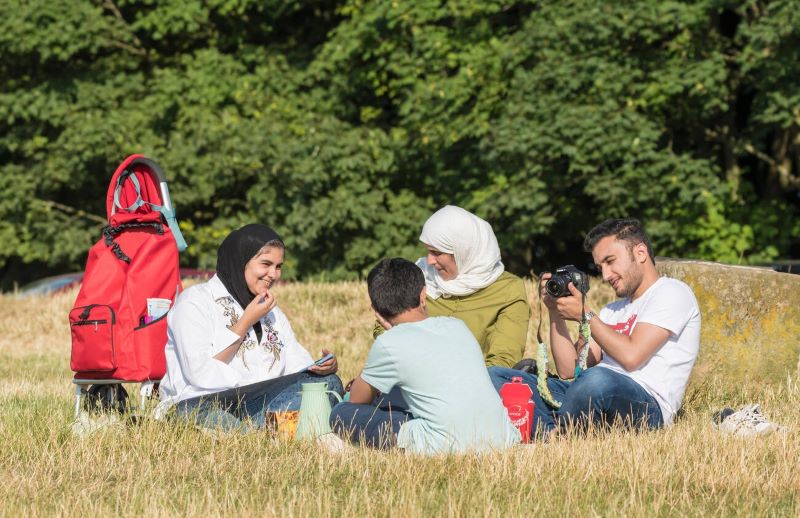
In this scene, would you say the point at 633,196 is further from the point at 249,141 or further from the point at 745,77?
the point at 249,141

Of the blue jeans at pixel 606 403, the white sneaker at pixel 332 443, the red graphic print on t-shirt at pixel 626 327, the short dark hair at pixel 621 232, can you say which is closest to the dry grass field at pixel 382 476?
the white sneaker at pixel 332 443

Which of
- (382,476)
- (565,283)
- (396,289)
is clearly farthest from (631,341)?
(382,476)

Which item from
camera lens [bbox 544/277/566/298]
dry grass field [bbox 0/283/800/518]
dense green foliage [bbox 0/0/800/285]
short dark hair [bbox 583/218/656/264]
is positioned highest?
dense green foliage [bbox 0/0/800/285]

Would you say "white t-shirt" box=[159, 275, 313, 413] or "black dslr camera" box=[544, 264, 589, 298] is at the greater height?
"black dslr camera" box=[544, 264, 589, 298]

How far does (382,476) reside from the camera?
5.31m

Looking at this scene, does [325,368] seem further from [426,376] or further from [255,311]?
[426,376]

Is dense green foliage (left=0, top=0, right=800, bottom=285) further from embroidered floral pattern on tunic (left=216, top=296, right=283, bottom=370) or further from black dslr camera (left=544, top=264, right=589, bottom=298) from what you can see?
black dslr camera (left=544, top=264, right=589, bottom=298)

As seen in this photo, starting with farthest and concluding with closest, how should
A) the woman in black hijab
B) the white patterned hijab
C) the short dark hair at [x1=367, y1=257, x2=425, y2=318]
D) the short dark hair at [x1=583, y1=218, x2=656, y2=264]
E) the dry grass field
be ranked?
the white patterned hijab
the woman in black hijab
the short dark hair at [x1=583, y1=218, x2=656, y2=264]
the short dark hair at [x1=367, y1=257, x2=425, y2=318]
the dry grass field

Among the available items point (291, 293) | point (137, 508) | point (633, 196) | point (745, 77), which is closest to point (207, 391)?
point (137, 508)

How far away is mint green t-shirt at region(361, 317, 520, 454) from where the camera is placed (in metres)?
5.71

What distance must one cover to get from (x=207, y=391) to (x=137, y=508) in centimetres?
175

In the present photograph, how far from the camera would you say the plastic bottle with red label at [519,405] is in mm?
6180

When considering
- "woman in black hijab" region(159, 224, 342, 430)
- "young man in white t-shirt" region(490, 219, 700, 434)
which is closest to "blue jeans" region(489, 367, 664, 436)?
"young man in white t-shirt" region(490, 219, 700, 434)

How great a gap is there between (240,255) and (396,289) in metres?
1.19
